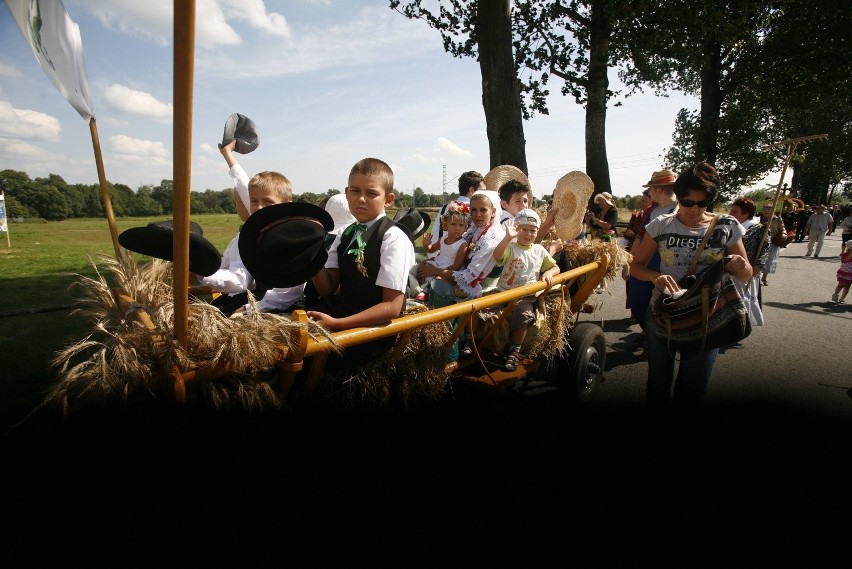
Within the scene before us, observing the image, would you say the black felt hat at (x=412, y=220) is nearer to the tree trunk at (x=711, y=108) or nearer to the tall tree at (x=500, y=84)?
the tall tree at (x=500, y=84)

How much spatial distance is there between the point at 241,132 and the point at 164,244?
1721 mm

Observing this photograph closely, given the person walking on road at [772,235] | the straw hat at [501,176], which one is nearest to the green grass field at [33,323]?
the straw hat at [501,176]

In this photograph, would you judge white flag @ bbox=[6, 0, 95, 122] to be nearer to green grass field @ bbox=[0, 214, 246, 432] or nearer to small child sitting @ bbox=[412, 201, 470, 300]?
green grass field @ bbox=[0, 214, 246, 432]

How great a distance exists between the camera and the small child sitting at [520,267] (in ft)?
11.0

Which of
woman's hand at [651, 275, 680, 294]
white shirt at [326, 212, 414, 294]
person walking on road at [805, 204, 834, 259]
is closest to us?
white shirt at [326, 212, 414, 294]

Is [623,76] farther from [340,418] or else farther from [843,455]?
[340,418]

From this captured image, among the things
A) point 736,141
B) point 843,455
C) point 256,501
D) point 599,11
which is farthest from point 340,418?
point 736,141

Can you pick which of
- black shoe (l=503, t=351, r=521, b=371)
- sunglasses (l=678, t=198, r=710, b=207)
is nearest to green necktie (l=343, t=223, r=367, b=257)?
black shoe (l=503, t=351, r=521, b=371)

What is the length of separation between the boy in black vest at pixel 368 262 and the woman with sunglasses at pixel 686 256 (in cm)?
166

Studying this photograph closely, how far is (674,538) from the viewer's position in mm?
2316

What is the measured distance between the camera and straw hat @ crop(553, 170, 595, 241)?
430 cm

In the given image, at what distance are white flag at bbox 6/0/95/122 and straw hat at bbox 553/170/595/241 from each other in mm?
3634

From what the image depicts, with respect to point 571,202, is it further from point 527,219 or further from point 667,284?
point 667,284

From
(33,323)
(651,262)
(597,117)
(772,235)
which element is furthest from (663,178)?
(597,117)
